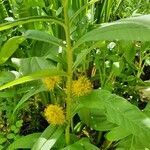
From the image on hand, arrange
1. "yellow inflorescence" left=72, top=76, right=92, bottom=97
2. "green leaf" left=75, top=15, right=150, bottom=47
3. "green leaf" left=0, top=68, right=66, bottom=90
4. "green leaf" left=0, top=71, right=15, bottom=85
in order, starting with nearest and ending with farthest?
"green leaf" left=75, top=15, right=150, bottom=47 < "green leaf" left=0, top=68, right=66, bottom=90 < "yellow inflorescence" left=72, top=76, right=92, bottom=97 < "green leaf" left=0, top=71, right=15, bottom=85

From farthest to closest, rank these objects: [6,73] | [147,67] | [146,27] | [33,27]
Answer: [147,67] < [33,27] < [6,73] < [146,27]

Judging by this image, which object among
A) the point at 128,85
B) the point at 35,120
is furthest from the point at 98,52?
the point at 35,120

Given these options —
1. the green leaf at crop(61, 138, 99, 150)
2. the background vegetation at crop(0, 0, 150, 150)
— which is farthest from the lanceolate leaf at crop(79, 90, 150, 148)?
the green leaf at crop(61, 138, 99, 150)

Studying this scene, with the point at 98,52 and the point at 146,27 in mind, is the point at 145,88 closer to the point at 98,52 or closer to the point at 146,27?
the point at 98,52

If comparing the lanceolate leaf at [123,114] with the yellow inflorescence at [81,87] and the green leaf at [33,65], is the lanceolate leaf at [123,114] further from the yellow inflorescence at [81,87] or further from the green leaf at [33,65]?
the green leaf at [33,65]

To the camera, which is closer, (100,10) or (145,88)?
(145,88)

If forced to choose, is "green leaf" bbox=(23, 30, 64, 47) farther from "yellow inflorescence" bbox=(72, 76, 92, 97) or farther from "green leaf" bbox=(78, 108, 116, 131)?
"green leaf" bbox=(78, 108, 116, 131)
